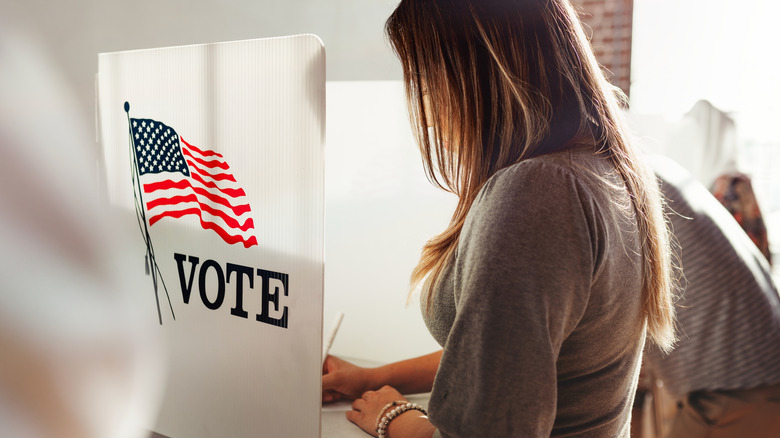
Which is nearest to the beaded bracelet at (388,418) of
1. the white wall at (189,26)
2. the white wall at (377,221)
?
the white wall at (377,221)

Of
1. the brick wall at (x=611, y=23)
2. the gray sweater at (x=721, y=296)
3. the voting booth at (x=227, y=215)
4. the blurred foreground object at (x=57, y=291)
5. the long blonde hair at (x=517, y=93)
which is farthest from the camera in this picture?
the brick wall at (x=611, y=23)

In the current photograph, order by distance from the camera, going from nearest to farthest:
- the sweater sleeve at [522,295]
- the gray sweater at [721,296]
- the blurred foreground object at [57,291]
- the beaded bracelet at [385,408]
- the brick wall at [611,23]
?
the sweater sleeve at [522,295], the beaded bracelet at [385,408], the blurred foreground object at [57,291], the gray sweater at [721,296], the brick wall at [611,23]

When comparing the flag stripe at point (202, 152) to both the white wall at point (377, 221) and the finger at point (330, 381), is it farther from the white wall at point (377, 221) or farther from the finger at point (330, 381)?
the white wall at point (377, 221)

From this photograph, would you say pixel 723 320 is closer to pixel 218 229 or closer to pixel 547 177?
pixel 547 177

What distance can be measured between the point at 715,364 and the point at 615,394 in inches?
33.3

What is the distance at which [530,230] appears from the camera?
0.57 meters

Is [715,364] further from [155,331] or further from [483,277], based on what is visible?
[155,331]

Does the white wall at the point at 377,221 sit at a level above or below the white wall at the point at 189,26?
below

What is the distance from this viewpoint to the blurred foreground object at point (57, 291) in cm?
120

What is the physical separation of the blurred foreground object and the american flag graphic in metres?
0.16

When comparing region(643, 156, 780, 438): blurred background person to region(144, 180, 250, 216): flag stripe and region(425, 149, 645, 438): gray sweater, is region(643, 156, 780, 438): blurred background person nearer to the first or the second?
region(425, 149, 645, 438): gray sweater

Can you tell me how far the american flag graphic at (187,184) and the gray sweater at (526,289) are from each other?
1.55 feet

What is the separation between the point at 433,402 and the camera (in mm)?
639

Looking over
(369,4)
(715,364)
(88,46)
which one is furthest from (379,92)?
(715,364)
